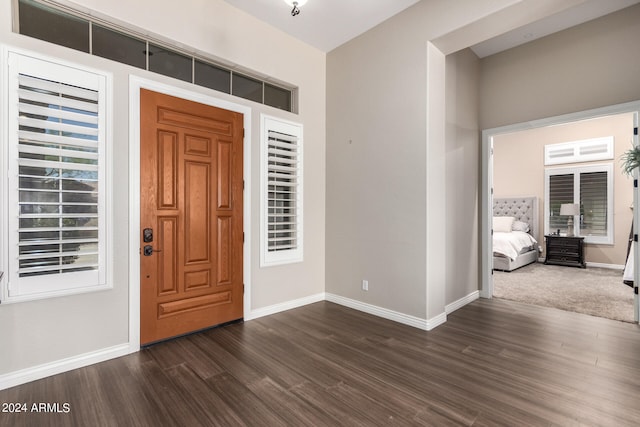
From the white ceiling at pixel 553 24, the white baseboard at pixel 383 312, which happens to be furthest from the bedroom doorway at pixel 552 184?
the white baseboard at pixel 383 312

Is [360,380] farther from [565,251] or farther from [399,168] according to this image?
[565,251]

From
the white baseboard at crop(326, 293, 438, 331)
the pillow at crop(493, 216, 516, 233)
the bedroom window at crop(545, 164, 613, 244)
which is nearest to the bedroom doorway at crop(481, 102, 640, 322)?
the bedroom window at crop(545, 164, 613, 244)

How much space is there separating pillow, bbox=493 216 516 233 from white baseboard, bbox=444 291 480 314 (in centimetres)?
371

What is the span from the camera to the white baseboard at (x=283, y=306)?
141 inches

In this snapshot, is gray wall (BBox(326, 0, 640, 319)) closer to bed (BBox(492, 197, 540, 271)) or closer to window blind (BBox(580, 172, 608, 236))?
bed (BBox(492, 197, 540, 271))

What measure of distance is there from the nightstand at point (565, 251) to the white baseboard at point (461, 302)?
3.99m

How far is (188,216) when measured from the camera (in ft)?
10.1

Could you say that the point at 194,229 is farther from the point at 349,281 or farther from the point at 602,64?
the point at 602,64

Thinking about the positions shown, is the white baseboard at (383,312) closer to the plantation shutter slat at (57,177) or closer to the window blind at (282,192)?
the window blind at (282,192)

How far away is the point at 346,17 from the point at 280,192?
220 centimetres

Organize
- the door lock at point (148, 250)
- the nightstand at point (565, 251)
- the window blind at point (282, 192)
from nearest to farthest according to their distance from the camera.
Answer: the door lock at point (148, 250), the window blind at point (282, 192), the nightstand at point (565, 251)

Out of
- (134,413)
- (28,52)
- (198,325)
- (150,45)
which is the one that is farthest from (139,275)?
(150,45)

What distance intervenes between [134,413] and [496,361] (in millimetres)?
2748

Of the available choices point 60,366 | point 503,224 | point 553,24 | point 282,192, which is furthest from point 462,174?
point 60,366
